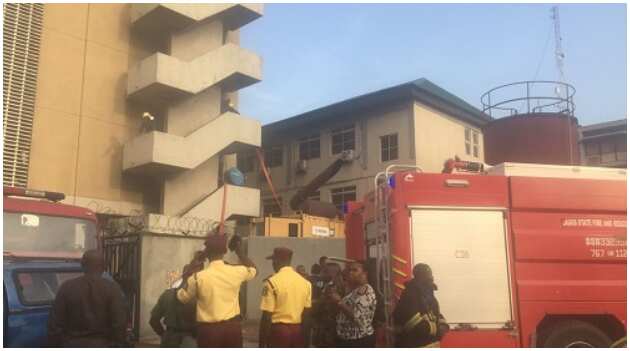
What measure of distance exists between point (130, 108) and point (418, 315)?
1711 cm

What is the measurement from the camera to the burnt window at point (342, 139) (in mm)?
29359

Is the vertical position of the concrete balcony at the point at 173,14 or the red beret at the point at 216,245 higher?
the concrete balcony at the point at 173,14

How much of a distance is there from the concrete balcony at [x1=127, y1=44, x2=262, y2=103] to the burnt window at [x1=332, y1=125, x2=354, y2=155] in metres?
8.08

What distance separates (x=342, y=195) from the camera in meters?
29.2

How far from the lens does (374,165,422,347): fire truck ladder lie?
7422mm

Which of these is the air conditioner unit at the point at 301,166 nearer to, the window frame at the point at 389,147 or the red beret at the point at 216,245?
the window frame at the point at 389,147

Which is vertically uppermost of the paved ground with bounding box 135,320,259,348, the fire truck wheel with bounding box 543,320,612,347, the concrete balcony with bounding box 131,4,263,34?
the concrete balcony with bounding box 131,4,263,34

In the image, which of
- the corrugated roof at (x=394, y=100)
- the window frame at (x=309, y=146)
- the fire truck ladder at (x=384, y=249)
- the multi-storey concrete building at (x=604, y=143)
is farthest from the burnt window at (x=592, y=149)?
the fire truck ladder at (x=384, y=249)

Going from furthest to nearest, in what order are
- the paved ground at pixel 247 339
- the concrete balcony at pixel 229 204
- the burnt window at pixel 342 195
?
the burnt window at pixel 342 195 < the concrete balcony at pixel 229 204 < the paved ground at pixel 247 339

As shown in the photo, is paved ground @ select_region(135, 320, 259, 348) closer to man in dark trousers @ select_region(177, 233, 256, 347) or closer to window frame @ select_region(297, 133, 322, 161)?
man in dark trousers @ select_region(177, 233, 256, 347)

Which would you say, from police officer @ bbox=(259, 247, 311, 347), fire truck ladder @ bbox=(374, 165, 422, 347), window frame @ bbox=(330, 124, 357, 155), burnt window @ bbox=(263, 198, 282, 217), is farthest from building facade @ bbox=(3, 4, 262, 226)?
police officer @ bbox=(259, 247, 311, 347)

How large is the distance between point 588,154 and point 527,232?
101 feet

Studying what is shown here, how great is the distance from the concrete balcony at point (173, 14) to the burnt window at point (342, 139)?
29.3 feet

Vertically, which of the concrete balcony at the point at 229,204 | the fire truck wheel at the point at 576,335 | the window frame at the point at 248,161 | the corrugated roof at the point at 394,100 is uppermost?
the corrugated roof at the point at 394,100
